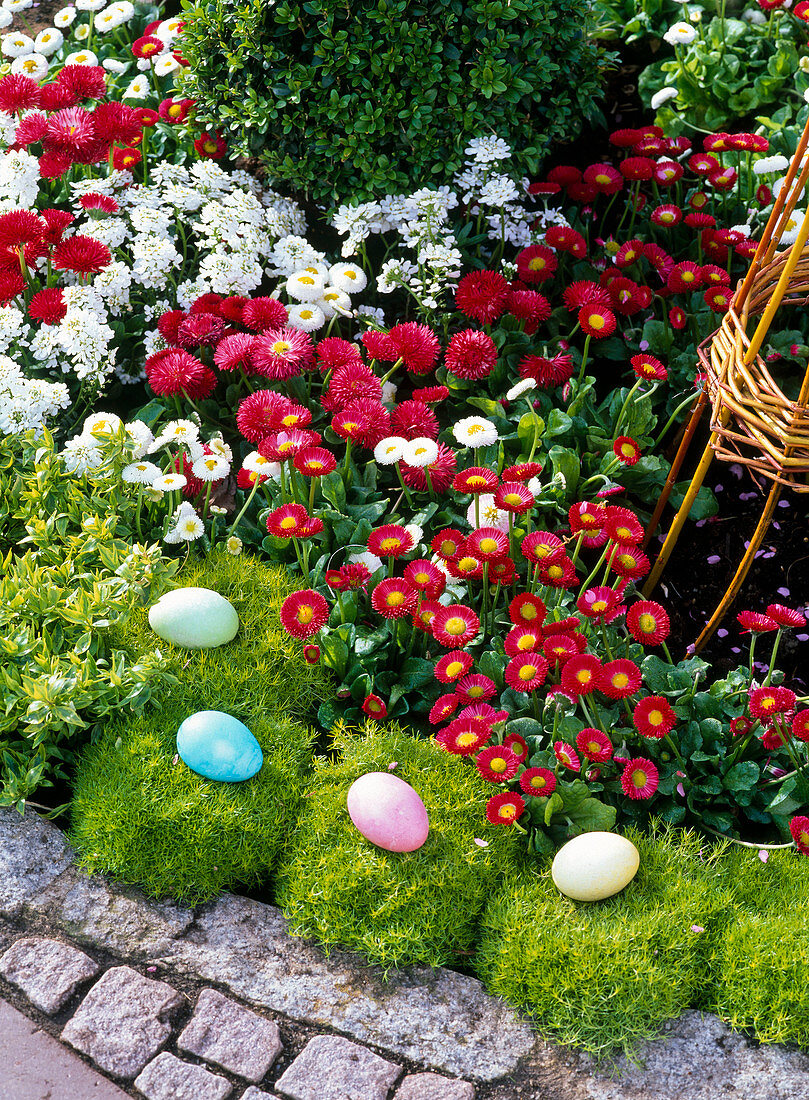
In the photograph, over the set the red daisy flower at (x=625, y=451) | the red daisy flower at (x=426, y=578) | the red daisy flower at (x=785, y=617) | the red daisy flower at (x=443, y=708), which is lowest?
the red daisy flower at (x=443, y=708)

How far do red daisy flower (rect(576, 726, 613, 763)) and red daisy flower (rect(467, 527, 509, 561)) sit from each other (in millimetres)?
430

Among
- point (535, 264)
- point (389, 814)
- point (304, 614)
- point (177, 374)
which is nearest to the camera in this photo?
point (389, 814)

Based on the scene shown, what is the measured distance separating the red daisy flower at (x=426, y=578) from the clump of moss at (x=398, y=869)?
35 cm

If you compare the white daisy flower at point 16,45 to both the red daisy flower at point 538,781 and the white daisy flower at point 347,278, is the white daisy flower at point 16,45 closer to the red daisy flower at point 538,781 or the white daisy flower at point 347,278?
the white daisy flower at point 347,278

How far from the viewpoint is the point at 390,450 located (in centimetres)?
246

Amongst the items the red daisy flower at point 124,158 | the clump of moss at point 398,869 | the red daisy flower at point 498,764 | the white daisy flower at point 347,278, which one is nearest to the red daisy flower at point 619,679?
the red daisy flower at point 498,764

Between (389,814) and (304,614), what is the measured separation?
479mm

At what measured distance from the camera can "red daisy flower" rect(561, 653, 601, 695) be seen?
1.97 m

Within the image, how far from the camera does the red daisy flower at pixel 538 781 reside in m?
1.95

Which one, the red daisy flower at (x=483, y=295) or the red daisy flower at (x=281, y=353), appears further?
the red daisy flower at (x=483, y=295)

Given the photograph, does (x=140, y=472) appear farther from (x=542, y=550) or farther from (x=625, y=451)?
(x=625, y=451)

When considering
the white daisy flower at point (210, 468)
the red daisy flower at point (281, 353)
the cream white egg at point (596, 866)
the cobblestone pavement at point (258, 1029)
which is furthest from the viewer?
the red daisy flower at point (281, 353)

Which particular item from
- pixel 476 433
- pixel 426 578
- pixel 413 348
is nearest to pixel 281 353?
pixel 413 348

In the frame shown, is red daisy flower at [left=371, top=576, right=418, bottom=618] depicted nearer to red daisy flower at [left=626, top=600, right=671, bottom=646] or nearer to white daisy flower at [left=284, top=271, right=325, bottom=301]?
red daisy flower at [left=626, top=600, right=671, bottom=646]
